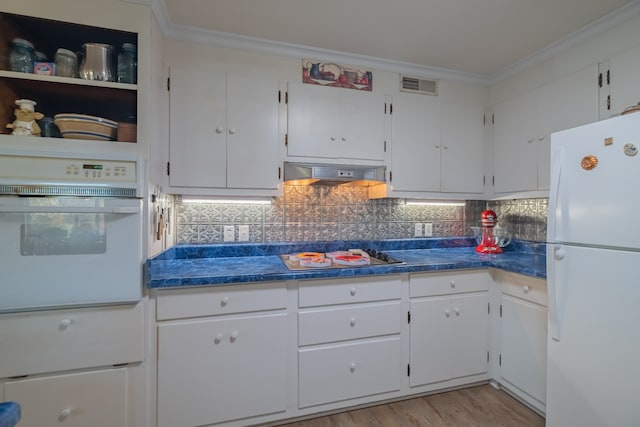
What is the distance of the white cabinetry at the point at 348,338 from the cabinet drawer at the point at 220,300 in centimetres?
15

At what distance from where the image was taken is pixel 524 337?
176cm

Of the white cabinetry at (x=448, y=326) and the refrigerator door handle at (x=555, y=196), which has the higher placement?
the refrigerator door handle at (x=555, y=196)

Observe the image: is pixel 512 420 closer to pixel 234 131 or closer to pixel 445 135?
pixel 445 135

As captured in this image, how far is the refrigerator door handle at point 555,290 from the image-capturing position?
4.55 feet

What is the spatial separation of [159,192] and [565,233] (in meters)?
2.15

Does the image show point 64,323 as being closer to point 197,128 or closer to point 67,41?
point 197,128

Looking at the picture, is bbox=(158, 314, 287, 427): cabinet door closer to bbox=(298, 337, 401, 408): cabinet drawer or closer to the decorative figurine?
bbox=(298, 337, 401, 408): cabinet drawer

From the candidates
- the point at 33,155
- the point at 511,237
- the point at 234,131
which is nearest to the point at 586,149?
the point at 511,237

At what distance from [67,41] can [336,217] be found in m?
1.94

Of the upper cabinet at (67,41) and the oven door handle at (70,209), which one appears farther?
the upper cabinet at (67,41)

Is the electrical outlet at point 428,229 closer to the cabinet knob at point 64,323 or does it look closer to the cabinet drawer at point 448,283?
the cabinet drawer at point 448,283

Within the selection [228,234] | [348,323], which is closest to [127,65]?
[228,234]

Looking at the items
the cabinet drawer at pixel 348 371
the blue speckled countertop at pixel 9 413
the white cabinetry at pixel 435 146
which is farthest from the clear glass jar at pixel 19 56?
the white cabinetry at pixel 435 146

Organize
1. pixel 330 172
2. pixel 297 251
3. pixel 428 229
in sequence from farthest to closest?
pixel 428 229 → pixel 297 251 → pixel 330 172
